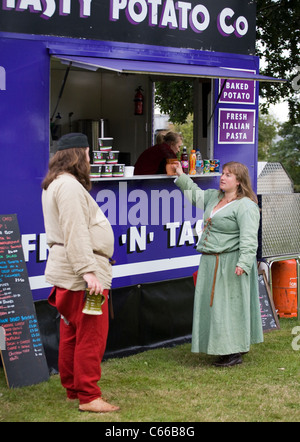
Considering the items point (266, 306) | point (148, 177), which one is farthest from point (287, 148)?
point (148, 177)

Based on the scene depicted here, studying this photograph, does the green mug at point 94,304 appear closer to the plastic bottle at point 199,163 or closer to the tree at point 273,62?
the plastic bottle at point 199,163

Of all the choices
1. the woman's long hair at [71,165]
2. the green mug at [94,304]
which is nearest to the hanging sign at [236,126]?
the woman's long hair at [71,165]

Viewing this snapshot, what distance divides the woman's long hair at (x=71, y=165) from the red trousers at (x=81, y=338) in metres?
0.71

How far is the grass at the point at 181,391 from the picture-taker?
482 centimetres

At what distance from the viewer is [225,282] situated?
19.2ft

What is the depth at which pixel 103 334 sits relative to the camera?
15.4ft

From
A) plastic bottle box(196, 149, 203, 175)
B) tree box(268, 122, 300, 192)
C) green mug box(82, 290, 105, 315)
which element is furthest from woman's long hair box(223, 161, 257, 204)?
tree box(268, 122, 300, 192)

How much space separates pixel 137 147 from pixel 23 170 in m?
4.25

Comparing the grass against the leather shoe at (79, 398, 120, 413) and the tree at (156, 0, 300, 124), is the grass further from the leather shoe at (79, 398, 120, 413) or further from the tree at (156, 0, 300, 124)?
the tree at (156, 0, 300, 124)

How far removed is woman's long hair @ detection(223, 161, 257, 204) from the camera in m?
5.84

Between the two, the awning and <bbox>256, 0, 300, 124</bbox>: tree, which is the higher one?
<bbox>256, 0, 300, 124</bbox>: tree

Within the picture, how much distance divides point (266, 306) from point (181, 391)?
7.28 ft

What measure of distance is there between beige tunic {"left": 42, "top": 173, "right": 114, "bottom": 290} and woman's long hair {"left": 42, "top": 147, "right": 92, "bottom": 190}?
0.17 ft
